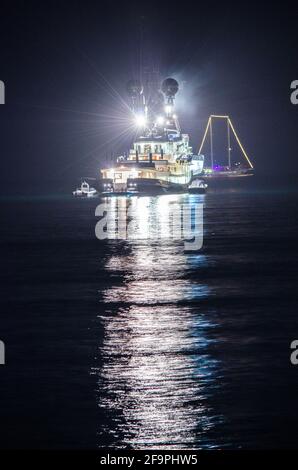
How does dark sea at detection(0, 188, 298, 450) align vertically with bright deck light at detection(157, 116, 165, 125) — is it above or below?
below

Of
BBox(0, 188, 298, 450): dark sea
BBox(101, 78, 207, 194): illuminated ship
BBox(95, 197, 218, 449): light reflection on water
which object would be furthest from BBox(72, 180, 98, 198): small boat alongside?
BBox(95, 197, 218, 449): light reflection on water

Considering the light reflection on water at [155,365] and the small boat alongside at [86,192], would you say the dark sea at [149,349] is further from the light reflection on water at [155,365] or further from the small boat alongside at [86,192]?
the small boat alongside at [86,192]

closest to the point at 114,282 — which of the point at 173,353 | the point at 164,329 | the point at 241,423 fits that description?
the point at 164,329

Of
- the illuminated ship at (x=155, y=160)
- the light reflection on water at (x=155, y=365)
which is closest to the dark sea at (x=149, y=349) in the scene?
the light reflection on water at (x=155, y=365)

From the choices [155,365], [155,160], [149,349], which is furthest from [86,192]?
[155,365]

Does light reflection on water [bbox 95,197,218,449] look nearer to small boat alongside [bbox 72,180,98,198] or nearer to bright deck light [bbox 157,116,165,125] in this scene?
small boat alongside [bbox 72,180,98,198]

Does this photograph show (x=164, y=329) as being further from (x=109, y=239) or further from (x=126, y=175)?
(x=126, y=175)

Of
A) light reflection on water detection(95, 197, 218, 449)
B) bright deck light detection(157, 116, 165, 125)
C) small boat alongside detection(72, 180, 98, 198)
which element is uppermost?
bright deck light detection(157, 116, 165, 125)
